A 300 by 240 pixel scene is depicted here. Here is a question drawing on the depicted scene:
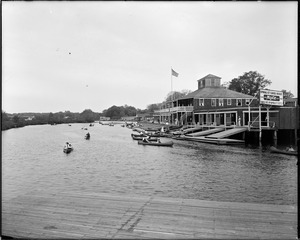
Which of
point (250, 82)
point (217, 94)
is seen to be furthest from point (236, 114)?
point (250, 82)

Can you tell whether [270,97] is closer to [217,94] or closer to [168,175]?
[217,94]

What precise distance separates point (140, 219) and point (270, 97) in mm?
35972

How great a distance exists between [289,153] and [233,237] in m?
23.8

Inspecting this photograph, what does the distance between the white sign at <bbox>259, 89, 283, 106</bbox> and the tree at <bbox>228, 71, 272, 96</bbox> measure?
44316 millimetres

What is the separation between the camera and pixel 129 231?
6.85 meters

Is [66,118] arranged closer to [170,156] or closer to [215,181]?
[170,156]

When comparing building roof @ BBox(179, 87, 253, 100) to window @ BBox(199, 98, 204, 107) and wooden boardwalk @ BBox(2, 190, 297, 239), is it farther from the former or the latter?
wooden boardwalk @ BBox(2, 190, 297, 239)

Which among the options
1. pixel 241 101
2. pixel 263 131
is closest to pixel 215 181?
pixel 263 131

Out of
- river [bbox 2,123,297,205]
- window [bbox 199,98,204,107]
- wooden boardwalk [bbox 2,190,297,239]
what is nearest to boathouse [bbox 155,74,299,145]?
window [bbox 199,98,204,107]

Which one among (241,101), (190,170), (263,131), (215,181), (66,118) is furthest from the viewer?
(241,101)

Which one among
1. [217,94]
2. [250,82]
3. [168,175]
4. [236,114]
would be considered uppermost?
[250,82]

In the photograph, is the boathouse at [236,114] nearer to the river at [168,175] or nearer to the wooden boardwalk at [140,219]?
the river at [168,175]

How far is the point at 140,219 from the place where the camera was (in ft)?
25.0

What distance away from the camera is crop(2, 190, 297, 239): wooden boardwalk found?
6703 mm
